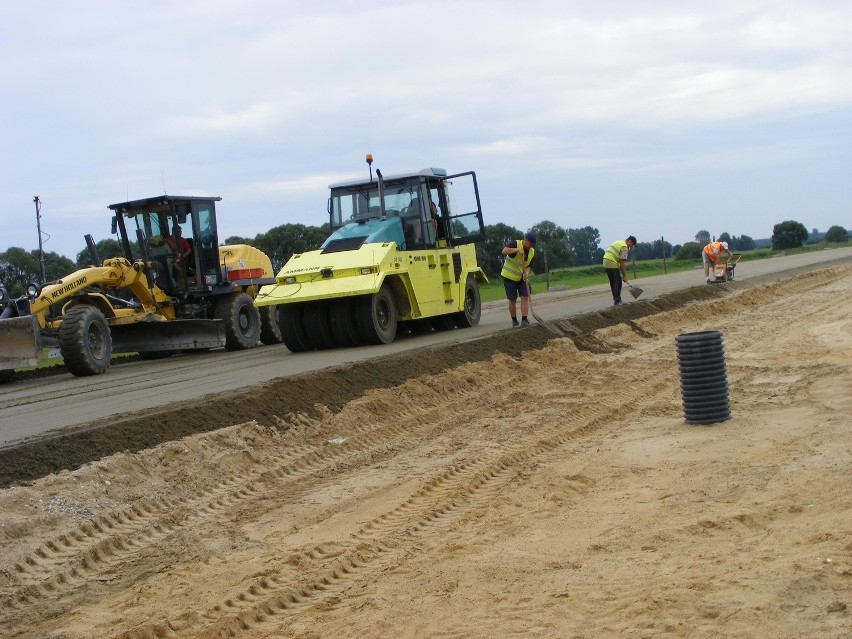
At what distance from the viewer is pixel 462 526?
638 cm

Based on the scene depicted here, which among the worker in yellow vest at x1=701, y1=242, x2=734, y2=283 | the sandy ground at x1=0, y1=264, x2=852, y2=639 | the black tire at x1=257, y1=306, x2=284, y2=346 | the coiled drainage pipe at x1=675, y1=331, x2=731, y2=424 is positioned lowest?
the sandy ground at x1=0, y1=264, x2=852, y2=639

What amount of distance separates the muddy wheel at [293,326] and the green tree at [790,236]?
71.1m

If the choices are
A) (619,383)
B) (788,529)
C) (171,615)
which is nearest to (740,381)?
(619,383)

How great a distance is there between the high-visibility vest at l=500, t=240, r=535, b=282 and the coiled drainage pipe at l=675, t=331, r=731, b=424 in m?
7.99

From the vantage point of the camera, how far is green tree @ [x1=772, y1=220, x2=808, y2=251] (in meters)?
81.5

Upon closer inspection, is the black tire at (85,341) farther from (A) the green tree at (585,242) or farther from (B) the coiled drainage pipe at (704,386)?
(A) the green tree at (585,242)

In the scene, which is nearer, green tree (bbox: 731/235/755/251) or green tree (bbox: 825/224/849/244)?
green tree (bbox: 825/224/849/244)

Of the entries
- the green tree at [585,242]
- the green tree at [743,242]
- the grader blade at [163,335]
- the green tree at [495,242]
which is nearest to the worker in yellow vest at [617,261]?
the grader blade at [163,335]

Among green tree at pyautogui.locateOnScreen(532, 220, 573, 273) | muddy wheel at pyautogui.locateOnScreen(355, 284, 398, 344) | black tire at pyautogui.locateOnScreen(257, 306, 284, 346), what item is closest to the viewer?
muddy wheel at pyautogui.locateOnScreen(355, 284, 398, 344)

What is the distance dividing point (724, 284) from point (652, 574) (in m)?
24.1

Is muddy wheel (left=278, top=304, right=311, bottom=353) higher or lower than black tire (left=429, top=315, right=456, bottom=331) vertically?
higher

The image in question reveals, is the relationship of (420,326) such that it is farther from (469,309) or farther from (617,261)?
(617,261)

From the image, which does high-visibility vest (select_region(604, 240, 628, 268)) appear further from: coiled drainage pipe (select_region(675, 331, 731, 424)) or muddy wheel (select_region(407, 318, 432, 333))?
coiled drainage pipe (select_region(675, 331, 731, 424))

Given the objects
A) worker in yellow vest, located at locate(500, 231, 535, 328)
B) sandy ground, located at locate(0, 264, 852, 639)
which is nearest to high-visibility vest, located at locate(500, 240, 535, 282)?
worker in yellow vest, located at locate(500, 231, 535, 328)
